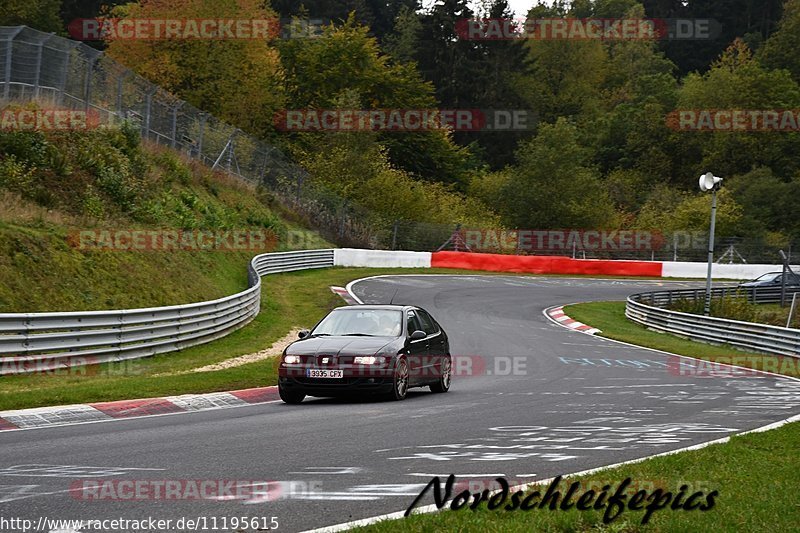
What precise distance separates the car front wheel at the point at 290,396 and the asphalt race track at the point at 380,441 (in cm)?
29

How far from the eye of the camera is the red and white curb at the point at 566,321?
1280 inches

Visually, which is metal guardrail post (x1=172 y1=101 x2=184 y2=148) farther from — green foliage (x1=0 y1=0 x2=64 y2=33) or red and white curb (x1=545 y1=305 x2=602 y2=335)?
green foliage (x1=0 y1=0 x2=64 y2=33)

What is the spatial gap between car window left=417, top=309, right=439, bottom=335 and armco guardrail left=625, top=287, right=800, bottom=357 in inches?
510

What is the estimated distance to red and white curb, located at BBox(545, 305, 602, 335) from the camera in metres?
32.5

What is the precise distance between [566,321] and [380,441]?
24.9 metres

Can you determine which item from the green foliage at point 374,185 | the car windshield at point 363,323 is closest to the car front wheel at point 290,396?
the car windshield at point 363,323

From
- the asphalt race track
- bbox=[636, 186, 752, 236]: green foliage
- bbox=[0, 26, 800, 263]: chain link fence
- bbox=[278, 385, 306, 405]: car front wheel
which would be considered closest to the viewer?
the asphalt race track

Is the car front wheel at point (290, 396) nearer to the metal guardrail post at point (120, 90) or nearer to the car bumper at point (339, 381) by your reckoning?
the car bumper at point (339, 381)

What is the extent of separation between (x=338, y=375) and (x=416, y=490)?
668cm

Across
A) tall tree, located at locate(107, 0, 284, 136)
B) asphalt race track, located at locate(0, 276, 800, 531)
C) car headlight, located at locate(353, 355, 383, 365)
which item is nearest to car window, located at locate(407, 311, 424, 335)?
asphalt race track, located at locate(0, 276, 800, 531)

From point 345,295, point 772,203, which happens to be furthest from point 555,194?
point 345,295

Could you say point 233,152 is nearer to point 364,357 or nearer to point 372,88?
point 372,88

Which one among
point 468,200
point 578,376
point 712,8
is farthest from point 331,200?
point 712,8

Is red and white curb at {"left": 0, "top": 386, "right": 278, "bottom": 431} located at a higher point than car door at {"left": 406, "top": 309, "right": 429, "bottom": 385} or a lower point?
lower
